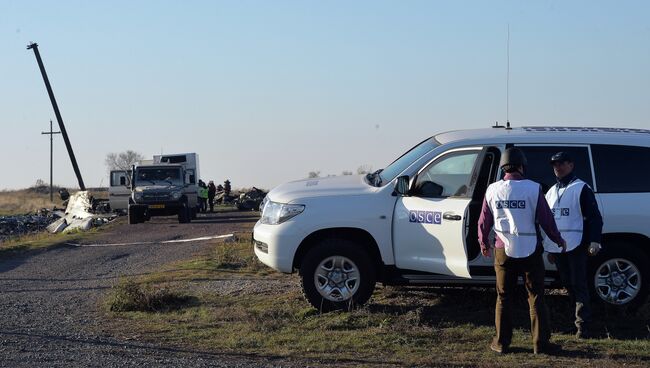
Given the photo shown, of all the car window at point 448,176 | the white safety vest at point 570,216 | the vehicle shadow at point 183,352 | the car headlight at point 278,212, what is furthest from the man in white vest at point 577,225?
the car headlight at point 278,212

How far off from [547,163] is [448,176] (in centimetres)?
109

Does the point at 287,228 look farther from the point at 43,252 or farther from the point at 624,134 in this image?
the point at 43,252

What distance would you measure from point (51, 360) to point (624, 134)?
654cm

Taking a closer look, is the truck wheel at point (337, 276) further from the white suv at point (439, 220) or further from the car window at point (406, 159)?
the car window at point (406, 159)

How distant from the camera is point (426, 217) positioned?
925 cm

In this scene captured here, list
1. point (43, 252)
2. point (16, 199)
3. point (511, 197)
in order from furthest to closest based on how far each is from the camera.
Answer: point (16, 199) → point (43, 252) → point (511, 197)

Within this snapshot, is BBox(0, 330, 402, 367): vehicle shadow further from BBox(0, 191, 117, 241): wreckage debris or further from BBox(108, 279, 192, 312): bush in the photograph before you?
BBox(0, 191, 117, 241): wreckage debris

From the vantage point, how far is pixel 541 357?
297 inches

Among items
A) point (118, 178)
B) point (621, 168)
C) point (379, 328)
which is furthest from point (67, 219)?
point (621, 168)

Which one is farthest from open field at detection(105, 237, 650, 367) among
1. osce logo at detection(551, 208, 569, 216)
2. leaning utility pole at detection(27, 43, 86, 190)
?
leaning utility pole at detection(27, 43, 86, 190)

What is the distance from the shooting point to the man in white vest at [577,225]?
325 inches

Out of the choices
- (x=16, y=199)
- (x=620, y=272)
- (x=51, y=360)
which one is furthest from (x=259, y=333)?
(x=16, y=199)

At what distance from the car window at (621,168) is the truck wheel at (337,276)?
2737 millimetres

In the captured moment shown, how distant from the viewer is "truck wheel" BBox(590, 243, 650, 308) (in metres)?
9.23
